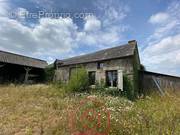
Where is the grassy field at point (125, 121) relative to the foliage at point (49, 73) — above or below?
below

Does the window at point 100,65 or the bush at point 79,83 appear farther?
the window at point 100,65

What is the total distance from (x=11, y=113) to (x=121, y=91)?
7080 millimetres

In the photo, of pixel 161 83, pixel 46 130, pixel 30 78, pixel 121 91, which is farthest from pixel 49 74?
pixel 46 130

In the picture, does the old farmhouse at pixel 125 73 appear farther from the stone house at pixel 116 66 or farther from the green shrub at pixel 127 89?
the green shrub at pixel 127 89

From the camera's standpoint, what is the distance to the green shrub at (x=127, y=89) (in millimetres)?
10597

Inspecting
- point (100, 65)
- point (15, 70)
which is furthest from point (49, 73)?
point (100, 65)

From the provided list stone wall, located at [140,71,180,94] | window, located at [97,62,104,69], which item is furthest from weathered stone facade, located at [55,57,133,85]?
stone wall, located at [140,71,180,94]

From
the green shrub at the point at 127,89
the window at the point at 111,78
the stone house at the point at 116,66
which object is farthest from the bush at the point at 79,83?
the green shrub at the point at 127,89

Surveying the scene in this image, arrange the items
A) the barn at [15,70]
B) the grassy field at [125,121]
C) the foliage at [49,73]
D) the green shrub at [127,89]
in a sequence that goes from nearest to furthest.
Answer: the grassy field at [125,121] → the green shrub at [127,89] → the barn at [15,70] → the foliage at [49,73]

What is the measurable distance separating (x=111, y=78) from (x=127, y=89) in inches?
66.2

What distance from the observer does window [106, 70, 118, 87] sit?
11726mm

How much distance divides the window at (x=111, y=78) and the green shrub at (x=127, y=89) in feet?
2.89

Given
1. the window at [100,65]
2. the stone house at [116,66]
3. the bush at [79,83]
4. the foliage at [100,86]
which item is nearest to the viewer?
the bush at [79,83]

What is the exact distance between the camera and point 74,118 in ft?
14.3
